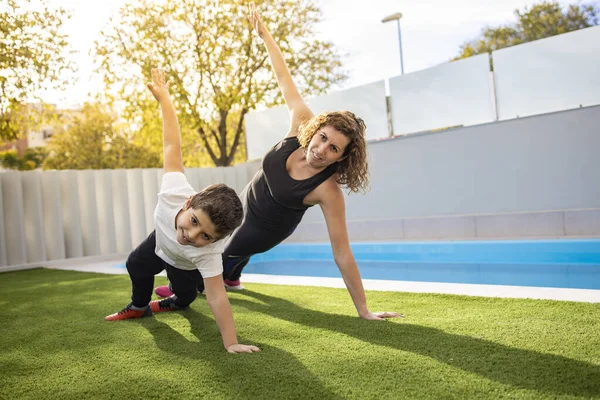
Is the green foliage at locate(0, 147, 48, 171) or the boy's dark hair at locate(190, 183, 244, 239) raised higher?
the green foliage at locate(0, 147, 48, 171)

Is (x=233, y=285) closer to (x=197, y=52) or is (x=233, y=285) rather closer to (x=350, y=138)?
(x=350, y=138)

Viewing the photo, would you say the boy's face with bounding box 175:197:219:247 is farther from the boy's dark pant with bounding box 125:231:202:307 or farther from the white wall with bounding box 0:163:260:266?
the white wall with bounding box 0:163:260:266

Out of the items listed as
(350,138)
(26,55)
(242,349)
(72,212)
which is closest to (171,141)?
(350,138)

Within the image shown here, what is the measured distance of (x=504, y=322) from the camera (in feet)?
9.04

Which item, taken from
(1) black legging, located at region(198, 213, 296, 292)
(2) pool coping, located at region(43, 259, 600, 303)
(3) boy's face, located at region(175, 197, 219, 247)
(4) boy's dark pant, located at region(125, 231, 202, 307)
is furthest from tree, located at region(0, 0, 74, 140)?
(3) boy's face, located at region(175, 197, 219, 247)

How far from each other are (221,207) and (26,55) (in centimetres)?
1169

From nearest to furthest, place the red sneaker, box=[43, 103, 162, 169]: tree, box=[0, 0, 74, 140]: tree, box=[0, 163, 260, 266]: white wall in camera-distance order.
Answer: the red sneaker, box=[0, 163, 260, 266]: white wall, box=[0, 0, 74, 140]: tree, box=[43, 103, 162, 169]: tree

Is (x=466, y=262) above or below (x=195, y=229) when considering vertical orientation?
below

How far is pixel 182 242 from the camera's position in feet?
8.80

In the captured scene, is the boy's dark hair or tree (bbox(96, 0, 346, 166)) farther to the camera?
tree (bbox(96, 0, 346, 166))

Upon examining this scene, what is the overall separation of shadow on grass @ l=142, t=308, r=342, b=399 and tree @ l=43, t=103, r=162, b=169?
31537 mm

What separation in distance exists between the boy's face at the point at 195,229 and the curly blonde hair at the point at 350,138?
82 centimetres

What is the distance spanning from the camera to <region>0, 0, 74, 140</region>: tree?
11734 mm

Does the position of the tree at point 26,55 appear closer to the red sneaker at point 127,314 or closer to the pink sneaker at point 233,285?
the pink sneaker at point 233,285
